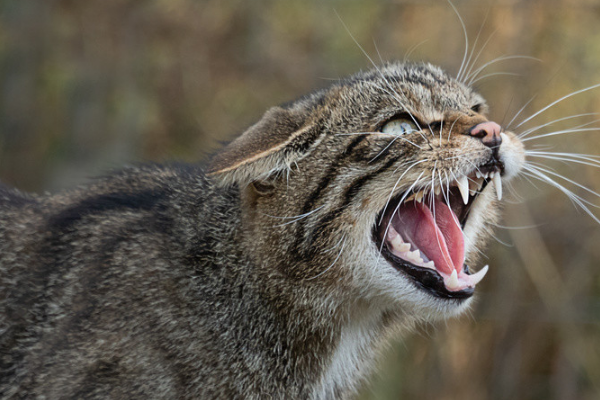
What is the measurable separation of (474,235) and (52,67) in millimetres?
7093

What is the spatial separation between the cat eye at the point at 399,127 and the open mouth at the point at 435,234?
320mm

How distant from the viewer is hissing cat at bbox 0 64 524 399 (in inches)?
149

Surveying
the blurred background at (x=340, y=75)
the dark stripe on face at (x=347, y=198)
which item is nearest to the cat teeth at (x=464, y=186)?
the dark stripe on face at (x=347, y=198)

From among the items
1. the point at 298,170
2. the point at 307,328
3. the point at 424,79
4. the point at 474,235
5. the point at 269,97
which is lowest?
the point at 307,328

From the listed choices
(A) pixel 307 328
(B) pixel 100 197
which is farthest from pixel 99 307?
(A) pixel 307 328

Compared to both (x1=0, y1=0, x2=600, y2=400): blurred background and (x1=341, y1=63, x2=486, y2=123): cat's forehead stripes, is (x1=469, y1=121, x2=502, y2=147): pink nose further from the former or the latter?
(x1=0, y1=0, x2=600, y2=400): blurred background

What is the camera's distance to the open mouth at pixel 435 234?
3.89 m

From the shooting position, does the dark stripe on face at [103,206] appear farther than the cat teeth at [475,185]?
Yes

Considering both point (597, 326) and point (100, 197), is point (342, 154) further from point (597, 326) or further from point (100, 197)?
point (597, 326)

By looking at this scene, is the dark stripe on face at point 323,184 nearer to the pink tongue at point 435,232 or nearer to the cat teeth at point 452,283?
the pink tongue at point 435,232

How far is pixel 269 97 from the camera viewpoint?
32.2 feet

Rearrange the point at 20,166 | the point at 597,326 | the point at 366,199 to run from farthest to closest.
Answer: the point at 20,166 → the point at 597,326 → the point at 366,199

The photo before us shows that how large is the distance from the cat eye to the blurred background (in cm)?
433

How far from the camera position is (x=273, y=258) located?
3.93 meters
